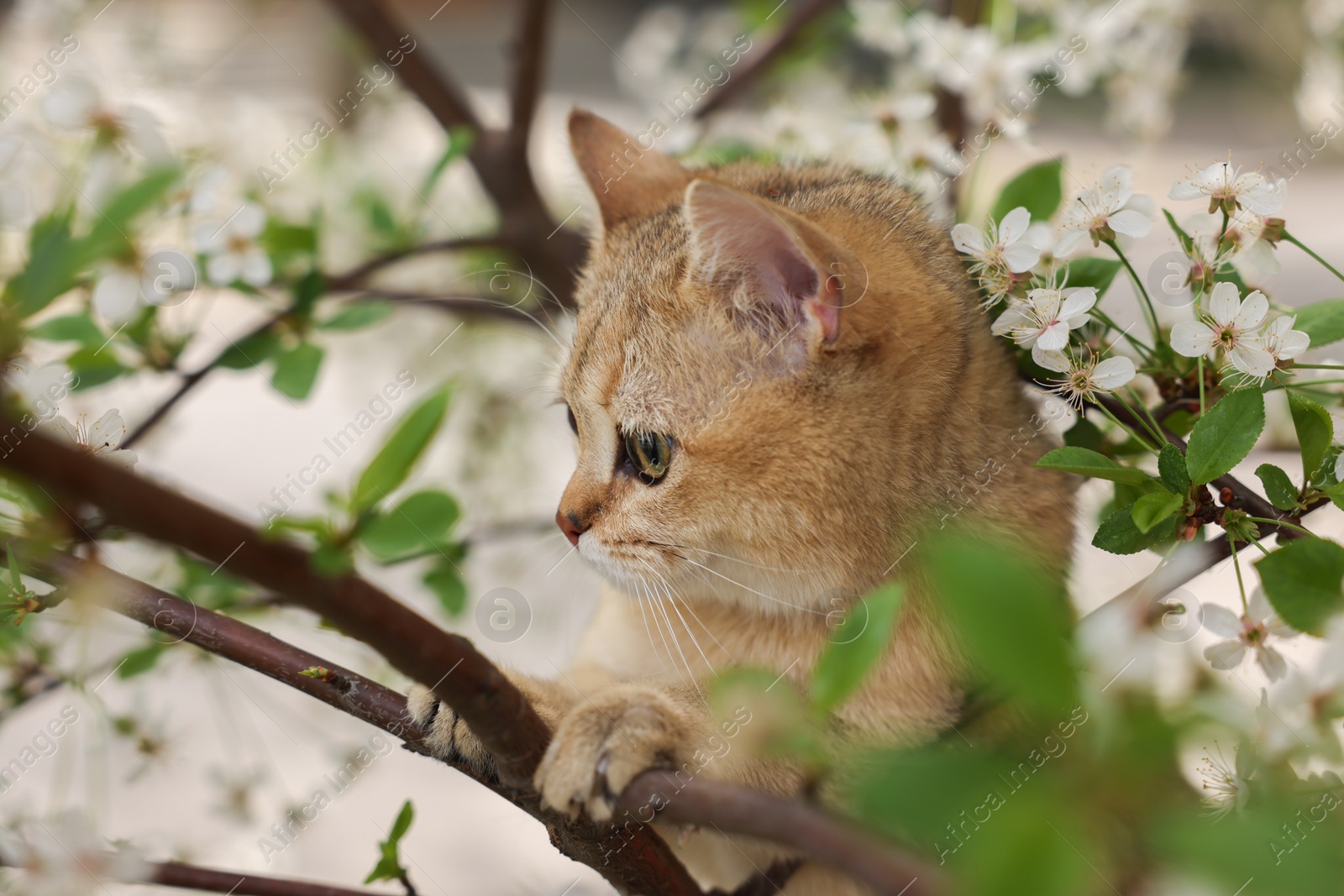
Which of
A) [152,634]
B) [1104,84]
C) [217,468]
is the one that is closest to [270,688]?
[152,634]

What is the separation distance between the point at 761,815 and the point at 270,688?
3.89ft

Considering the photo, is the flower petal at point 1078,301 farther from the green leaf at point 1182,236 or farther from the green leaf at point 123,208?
the green leaf at point 123,208

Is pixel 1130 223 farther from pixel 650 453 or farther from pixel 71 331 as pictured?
pixel 71 331

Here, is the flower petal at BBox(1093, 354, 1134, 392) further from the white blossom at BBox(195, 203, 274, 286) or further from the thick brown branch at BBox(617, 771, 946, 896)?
the white blossom at BBox(195, 203, 274, 286)

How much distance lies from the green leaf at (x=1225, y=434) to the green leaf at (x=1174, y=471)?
0.01 m

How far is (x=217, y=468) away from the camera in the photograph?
230 cm

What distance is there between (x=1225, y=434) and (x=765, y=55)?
0.94 metres

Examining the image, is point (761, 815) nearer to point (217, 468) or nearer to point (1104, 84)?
point (1104, 84)

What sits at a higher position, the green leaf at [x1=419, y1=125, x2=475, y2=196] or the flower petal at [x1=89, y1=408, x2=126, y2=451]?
the flower petal at [x1=89, y1=408, x2=126, y2=451]

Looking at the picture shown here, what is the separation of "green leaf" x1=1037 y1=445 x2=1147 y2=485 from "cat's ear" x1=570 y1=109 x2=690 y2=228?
59cm
